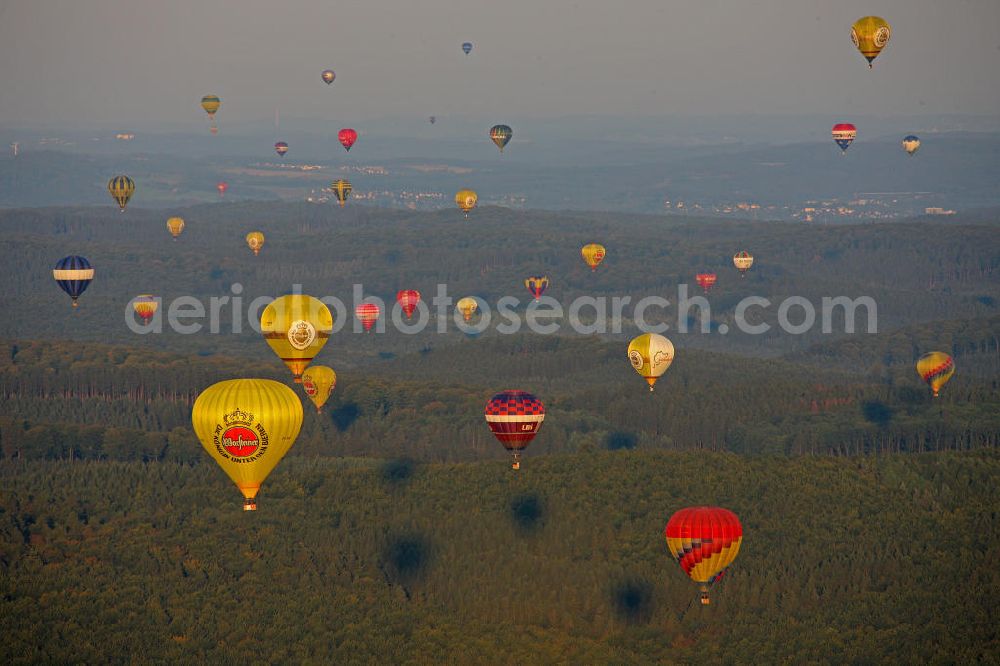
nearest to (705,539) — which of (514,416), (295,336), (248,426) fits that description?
(514,416)

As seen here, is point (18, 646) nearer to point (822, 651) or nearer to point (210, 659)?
point (210, 659)

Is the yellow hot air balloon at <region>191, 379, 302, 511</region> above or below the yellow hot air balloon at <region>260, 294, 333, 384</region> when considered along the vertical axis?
below

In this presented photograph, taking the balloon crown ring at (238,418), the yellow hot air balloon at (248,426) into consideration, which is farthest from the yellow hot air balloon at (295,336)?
the balloon crown ring at (238,418)

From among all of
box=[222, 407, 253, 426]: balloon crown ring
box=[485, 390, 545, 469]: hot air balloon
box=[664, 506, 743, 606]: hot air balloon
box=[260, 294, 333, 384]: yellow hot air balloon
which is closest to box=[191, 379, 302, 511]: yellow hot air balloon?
box=[222, 407, 253, 426]: balloon crown ring

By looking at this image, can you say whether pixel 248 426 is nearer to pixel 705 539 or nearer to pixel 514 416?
pixel 514 416

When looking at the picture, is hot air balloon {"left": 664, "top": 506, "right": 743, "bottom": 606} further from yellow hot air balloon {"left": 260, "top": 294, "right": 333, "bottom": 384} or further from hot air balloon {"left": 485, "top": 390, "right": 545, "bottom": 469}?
yellow hot air balloon {"left": 260, "top": 294, "right": 333, "bottom": 384}

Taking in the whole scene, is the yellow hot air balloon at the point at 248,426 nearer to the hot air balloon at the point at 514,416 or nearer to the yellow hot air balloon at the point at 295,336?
the yellow hot air balloon at the point at 295,336

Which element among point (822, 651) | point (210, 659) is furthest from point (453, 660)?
point (822, 651)
